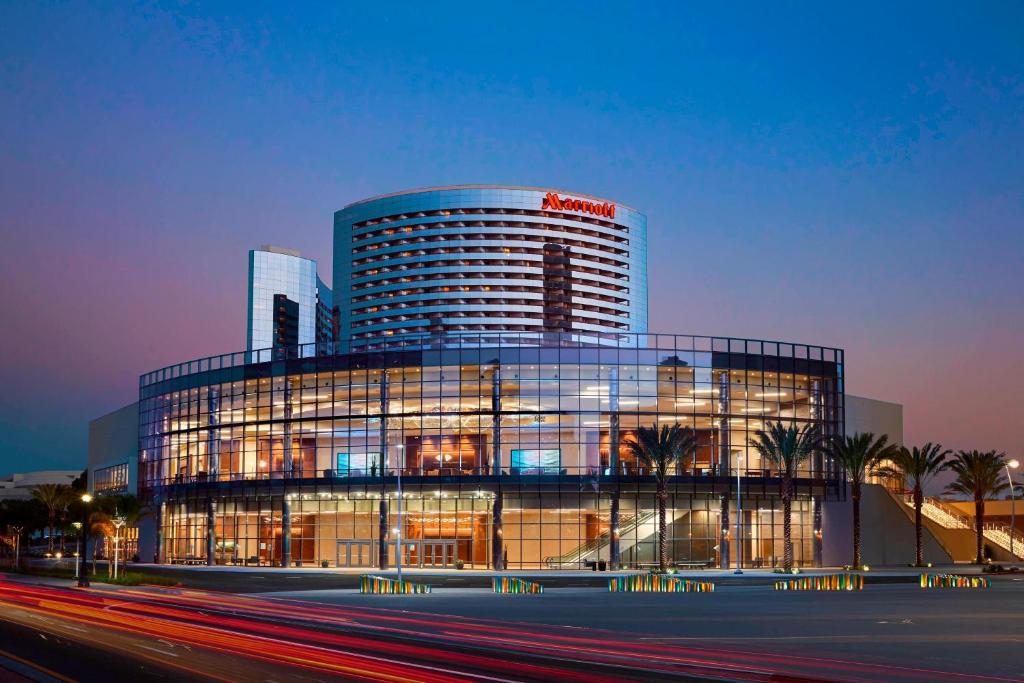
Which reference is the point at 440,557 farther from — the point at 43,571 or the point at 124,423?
the point at 124,423

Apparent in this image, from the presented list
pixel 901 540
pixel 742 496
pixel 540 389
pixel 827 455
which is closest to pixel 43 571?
pixel 540 389

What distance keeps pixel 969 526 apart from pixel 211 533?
6577cm

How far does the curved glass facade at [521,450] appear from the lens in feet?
280

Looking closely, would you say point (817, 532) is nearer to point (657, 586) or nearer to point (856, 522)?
point (856, 522)

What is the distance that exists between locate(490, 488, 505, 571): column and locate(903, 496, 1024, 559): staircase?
37.4 meters

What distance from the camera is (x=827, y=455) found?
8944cm

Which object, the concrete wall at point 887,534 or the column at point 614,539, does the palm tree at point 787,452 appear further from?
the concrete wall at point 887,534

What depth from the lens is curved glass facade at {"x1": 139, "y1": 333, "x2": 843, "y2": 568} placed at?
85375mm

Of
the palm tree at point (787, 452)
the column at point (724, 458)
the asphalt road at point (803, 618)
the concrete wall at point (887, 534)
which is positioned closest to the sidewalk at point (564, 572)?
the palm tree at point (787, 452)

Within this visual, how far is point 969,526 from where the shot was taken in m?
104

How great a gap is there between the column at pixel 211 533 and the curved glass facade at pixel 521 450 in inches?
108

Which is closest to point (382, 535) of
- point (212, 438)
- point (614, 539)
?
point (614, 539)

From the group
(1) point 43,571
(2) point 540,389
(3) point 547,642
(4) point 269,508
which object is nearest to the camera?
(3) point 547,642

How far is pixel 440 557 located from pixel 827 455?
3033 centimetres
